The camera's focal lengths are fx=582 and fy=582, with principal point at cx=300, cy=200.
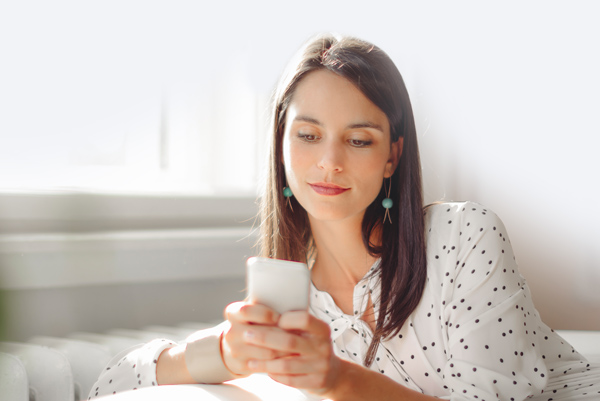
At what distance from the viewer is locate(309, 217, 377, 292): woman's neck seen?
4.20 ft

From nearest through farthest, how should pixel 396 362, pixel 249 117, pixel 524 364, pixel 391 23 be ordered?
pixel 524 364, pixel 396 362, pixel 249 117, pixel 391 23

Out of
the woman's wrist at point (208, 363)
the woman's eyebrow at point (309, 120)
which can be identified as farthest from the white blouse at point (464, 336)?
the woman's eyebrow at point (309, 120)

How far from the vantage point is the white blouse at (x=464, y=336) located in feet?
3.33

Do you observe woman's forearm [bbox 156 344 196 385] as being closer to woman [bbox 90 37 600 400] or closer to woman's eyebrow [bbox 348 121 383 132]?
woman [bbox 90 37 600 400]

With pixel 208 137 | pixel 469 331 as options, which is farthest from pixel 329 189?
pixel 208 137

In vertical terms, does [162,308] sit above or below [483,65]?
below

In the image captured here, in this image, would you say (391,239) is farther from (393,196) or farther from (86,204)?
(86,204)

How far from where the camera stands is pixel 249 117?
2.12m

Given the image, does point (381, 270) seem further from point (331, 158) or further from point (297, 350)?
point (297, 350)

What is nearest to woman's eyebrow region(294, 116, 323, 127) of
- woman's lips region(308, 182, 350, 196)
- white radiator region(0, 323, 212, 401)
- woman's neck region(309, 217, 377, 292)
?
woman's lips region(308, 182, 350, 196)

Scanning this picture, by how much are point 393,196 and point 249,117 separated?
0.97 metres

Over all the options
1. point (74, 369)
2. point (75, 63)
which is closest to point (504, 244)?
point (74, 369)

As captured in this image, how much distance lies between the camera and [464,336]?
1.03 meters

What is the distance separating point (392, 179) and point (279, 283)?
57 centimetres
